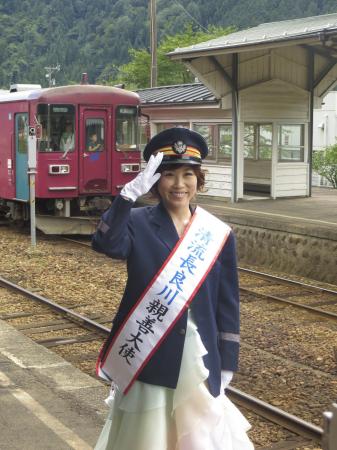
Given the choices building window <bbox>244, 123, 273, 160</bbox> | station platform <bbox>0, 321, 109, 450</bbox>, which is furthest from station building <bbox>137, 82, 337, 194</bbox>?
station platform <bbox>0, 321, 109, 450</bbox>

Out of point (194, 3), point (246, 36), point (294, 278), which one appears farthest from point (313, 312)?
point (194, 3)

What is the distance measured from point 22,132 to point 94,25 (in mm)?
87427

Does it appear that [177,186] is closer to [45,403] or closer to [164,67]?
[45,403]

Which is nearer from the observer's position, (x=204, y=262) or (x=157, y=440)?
(x=157, y=440)

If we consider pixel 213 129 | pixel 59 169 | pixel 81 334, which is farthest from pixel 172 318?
pixel 213 129

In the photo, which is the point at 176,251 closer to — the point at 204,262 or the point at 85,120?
the point at 204,262

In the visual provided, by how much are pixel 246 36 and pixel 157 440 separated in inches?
527

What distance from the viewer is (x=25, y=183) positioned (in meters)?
14.3

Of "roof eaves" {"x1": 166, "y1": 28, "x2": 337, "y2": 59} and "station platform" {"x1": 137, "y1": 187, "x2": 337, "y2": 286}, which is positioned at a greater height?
"roof eaves" {"x1": 166, "y1": 28, "x2": 337, "y2": 59}

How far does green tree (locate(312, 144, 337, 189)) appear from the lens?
2536 cm

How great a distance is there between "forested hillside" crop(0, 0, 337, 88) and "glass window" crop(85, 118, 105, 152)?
61874 mm

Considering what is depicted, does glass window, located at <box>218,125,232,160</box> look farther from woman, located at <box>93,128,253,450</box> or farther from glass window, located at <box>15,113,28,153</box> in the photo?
woman, located at <box>93,128,253,450</box>

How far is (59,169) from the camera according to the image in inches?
553

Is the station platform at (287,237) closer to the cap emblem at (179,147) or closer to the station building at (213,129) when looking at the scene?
the station building at (213,129)
